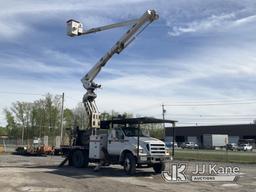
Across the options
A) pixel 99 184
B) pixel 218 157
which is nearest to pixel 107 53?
pixel 99 184

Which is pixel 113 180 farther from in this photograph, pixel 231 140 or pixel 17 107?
pixel 231 140

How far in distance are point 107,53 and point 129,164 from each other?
788 cm

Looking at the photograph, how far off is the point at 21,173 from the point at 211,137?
79.9m

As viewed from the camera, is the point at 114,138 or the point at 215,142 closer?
the point at 114,138

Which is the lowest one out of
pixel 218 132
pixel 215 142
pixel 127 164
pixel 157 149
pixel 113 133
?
pixel 127 164

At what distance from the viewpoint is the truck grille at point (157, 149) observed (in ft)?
75.0

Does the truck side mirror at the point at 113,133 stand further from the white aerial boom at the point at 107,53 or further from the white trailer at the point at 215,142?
the white trailer at the point at 215,142

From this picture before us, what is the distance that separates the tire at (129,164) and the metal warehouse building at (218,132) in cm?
9206

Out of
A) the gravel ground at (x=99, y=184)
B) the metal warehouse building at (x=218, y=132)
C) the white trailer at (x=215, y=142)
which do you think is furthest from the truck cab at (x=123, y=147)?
the metal warehouse building at (x=218, y=132)

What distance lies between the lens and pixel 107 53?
28.0 meters

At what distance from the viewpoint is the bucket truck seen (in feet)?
75.1

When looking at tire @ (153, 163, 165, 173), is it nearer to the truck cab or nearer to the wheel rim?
the truck cab

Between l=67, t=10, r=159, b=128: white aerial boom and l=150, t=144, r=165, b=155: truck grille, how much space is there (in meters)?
4.89

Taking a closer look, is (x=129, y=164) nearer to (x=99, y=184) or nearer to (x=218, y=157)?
(x=99, y=184)
